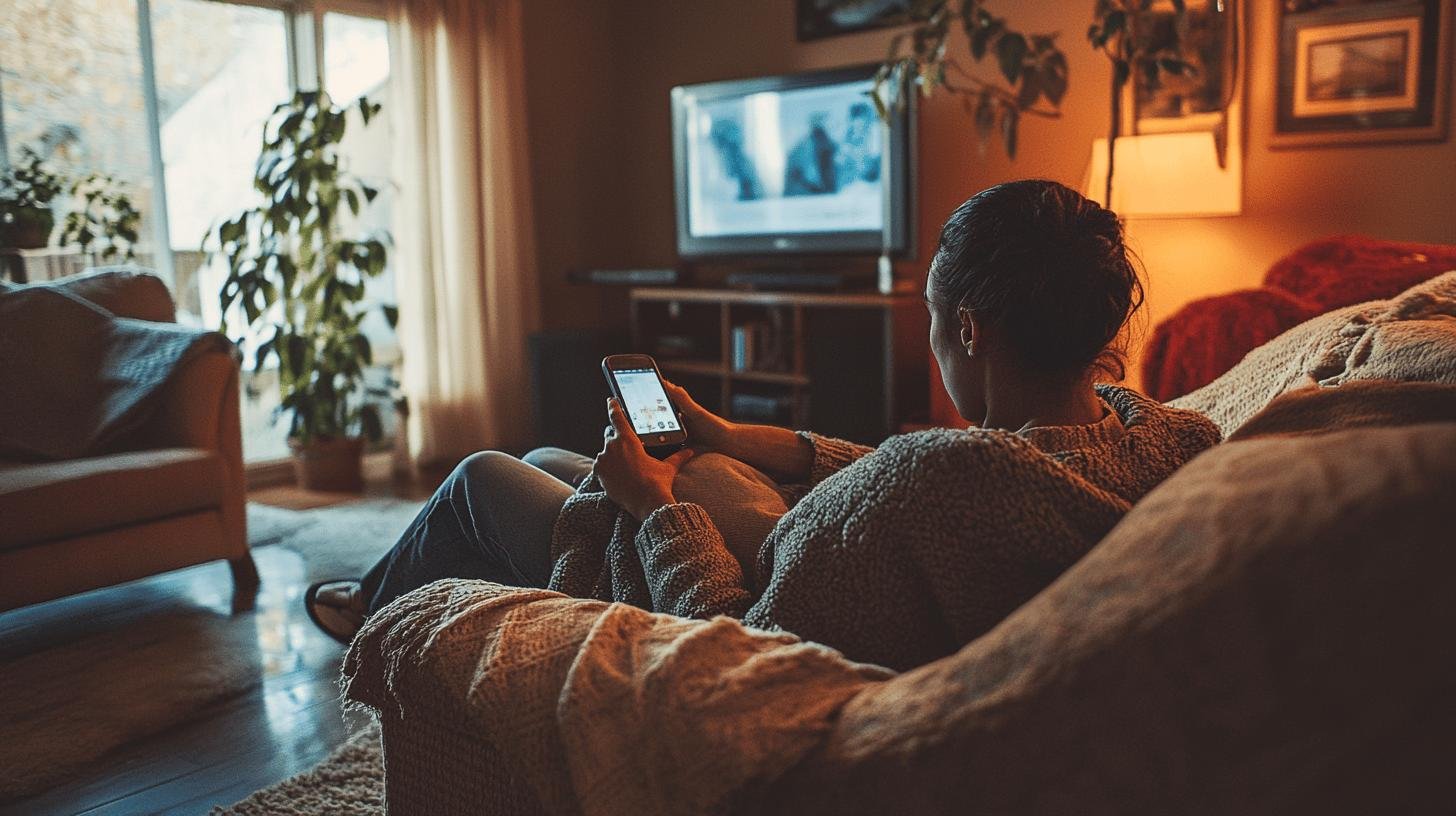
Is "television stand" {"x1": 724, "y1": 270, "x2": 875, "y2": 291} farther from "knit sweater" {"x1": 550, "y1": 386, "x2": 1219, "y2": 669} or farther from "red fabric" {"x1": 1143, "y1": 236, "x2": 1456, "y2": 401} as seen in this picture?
"knit sweater" {"x1": 550, "y1": 386, "x2": 1219, "y2": 669}

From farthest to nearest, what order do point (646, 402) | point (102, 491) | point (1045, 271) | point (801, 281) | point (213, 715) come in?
point (801, 281)
point (102, 491)
point (213, 715)
point (646, 402)
point (1045, 271)

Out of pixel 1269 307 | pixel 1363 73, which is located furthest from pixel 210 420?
pixel 1363 73

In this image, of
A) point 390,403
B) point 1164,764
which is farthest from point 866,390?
point 1164,764

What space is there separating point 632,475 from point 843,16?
340 centimetres

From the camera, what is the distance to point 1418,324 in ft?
4.28

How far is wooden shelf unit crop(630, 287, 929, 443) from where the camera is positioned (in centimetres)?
375

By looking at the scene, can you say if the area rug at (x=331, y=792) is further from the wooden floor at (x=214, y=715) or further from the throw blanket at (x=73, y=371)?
the throw blanket at (x=73, y=371)

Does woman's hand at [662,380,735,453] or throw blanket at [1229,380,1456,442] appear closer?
throw blanket at [1229,380,1456,442]

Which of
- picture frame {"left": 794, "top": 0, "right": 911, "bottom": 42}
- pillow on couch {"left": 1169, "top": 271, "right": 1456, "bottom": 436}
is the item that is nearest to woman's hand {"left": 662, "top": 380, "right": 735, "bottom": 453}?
pillow on couch {"left": 1169, "top": 271, "right": 1456, "bottom": 436}

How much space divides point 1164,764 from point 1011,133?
9.88ft

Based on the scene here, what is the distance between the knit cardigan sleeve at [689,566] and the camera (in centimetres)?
108

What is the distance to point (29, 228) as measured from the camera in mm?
3508

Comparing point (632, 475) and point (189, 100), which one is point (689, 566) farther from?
point (189, 100)

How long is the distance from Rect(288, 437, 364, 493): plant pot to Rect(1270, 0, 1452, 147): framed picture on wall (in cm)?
322
